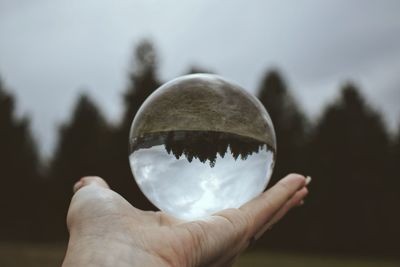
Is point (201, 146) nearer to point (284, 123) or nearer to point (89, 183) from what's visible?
point (89, 183)

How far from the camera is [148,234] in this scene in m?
3.03

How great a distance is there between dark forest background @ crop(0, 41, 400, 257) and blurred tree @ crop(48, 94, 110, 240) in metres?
0.11

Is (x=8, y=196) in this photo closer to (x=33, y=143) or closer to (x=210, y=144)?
(x=33, y=143)

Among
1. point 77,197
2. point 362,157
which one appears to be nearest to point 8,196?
point 362,157

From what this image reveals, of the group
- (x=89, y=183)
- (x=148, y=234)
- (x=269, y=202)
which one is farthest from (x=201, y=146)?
(x=89, y=183)

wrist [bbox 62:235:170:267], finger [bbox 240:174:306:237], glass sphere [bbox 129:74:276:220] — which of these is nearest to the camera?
wrist [bbox 62:235:170:267]

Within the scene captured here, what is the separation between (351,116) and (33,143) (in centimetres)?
3309

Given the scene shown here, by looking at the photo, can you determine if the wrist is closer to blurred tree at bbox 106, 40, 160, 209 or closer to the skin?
the skin

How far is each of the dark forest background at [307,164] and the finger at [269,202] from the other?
26.4 meters

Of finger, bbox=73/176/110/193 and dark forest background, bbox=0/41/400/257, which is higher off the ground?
finger, bbox=73/176/110/193

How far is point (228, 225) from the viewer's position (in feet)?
10.6

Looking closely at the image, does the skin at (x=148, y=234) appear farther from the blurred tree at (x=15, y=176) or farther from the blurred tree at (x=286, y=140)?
the blurred tree at (x=15, y=176)

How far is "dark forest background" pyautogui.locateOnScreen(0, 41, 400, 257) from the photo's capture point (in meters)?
32.3

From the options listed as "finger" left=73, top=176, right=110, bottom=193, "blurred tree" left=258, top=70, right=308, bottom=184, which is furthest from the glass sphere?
"blurred tree" left=258, top=70, right=308, bottom=184
